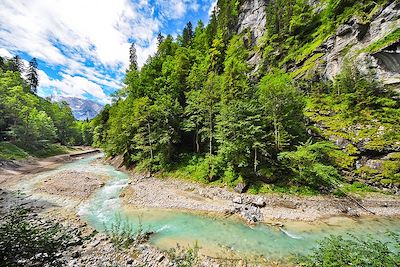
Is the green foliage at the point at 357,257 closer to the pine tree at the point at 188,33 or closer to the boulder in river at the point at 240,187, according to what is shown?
the boulder in river at the point at 240,187

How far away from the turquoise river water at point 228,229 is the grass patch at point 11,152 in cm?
2477

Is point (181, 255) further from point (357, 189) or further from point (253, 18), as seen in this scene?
→ point (253, 18)

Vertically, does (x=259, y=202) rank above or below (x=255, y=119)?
below

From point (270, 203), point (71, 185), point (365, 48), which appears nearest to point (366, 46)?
point (365, 48)

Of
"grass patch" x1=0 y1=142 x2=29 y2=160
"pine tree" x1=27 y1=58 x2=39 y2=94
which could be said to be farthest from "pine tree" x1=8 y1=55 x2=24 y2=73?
"grass patch" x1=0 y1=142 x2=29 y2=160

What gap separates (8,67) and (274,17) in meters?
81.2

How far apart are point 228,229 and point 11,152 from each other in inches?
1549

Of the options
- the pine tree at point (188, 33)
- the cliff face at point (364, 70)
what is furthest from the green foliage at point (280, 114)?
the pine tree at point (188, 33)

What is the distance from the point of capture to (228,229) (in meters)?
13.7

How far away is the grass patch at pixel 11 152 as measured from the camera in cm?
3145

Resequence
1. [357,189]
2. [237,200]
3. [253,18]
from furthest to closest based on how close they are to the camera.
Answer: [253,18] < [357,189] < [237,200]

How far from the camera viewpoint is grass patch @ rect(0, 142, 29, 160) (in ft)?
103

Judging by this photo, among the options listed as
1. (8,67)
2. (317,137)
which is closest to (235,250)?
(317,137)

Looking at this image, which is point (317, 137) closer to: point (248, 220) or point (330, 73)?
point (330, 73)
